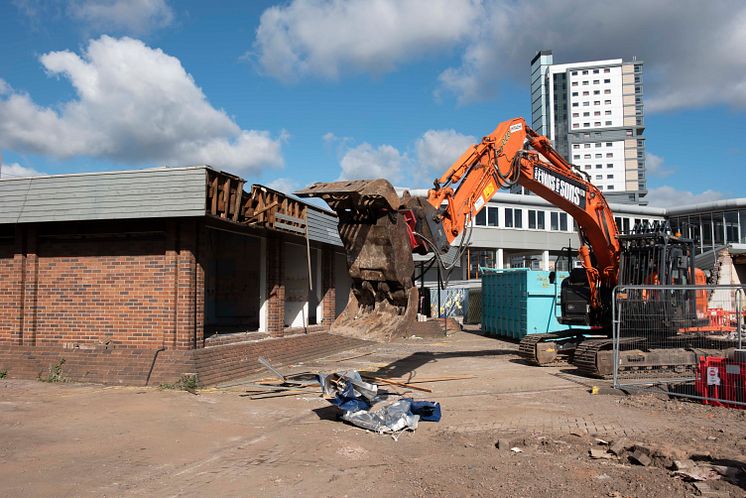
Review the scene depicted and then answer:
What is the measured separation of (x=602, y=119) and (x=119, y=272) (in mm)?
106090

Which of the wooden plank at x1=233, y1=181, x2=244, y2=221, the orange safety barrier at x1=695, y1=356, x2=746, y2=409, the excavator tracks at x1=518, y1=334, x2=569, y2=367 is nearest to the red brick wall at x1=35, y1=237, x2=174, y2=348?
the wooden plank at x1=233, y1=181, x2=244, y2=221

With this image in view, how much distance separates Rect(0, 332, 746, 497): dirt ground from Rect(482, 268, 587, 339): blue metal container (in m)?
10.1

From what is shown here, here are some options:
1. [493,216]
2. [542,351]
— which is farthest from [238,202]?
[493,216]

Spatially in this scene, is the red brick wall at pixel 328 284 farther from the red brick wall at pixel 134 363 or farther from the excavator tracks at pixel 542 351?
the excavator tracks at pixel 542 351

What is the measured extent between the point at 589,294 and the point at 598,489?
941 centimetres

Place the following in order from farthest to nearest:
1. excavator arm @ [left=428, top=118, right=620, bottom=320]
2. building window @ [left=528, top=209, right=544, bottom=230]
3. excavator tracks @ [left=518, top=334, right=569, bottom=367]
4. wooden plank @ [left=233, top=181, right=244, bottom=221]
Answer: building window @ [left=528, top=209, right=544, bottom=230]
excavator tracks @ [left=518, top=334, right=569, bottom=367]
wooden plank @ [left=233, top=181, right=244, bottom=221]
excavator arm @ [left=428, top=118, right=620, bottom=320]

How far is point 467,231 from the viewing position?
11664 mm

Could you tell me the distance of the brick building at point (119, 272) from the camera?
37.1 ft

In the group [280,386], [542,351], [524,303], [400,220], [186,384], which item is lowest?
[280,386]

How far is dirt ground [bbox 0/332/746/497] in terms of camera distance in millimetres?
5812

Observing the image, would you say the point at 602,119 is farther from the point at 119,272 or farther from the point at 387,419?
the point at 387,419

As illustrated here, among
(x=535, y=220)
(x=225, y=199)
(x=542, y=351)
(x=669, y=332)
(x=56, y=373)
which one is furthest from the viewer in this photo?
(x=535, y=220)

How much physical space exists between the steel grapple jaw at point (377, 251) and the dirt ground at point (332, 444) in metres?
1.50

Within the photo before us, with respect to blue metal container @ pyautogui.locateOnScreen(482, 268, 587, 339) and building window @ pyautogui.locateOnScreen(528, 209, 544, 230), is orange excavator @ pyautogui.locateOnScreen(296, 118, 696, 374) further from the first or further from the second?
building window @ pyautogui.locateOnScreen(528, 209, 544, 230)
